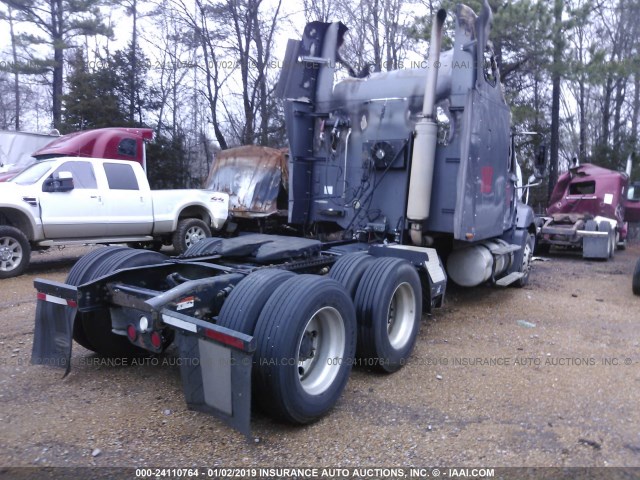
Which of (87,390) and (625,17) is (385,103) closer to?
(87,390)

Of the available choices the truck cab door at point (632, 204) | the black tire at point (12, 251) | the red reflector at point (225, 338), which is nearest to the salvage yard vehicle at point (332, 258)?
the red reflector at point (225, 338)

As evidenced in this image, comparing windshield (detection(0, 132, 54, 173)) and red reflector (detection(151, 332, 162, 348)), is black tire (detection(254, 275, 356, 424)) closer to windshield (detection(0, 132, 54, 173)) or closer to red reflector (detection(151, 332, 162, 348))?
red reflector (detection(151, 332, 162, 348))

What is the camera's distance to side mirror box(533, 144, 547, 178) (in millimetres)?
8227

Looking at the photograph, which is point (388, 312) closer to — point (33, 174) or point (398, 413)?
point (398, 413)

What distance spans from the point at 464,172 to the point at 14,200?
697 cm

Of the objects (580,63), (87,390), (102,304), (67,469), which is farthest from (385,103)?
(580,63)

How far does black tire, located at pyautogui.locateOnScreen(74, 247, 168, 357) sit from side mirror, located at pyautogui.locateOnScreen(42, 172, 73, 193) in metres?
4.75

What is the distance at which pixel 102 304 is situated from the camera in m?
3.98

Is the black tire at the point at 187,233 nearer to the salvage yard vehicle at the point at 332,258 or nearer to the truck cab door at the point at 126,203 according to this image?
the truck cab door at the point at 126,203

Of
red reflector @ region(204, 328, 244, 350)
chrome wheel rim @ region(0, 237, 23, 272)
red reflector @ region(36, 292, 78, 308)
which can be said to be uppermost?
red reflector @ region(204, 328, 244, 350)

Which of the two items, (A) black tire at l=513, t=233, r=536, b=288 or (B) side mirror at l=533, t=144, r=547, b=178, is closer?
(B) side mirror at l=533, t=144, r=547, b=178

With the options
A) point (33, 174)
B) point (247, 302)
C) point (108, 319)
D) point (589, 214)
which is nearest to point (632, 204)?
point (589, 214)

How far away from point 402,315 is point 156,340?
239 centimetres

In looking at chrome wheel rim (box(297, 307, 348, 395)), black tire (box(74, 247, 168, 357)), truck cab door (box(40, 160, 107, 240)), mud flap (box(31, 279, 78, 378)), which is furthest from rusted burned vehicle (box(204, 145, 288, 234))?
chrome wheel rim (box(297, 307, 348, 395))
